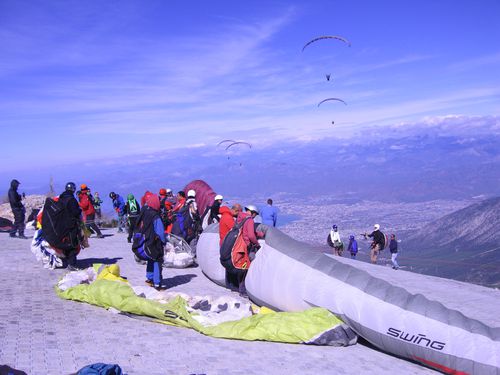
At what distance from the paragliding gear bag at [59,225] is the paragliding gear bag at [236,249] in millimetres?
3161

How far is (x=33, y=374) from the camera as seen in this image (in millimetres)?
5191

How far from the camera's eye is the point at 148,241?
9.17m

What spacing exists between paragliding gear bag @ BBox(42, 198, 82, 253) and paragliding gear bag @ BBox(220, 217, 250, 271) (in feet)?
10.4

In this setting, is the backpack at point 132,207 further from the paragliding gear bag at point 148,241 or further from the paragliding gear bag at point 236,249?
the paragliding gear bag at point 236,249

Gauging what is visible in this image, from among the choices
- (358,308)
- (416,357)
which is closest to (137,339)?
(358,308)

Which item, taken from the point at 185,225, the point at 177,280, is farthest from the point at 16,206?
the point at 177,280

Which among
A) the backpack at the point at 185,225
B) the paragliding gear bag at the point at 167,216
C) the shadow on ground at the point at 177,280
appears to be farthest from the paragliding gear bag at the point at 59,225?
the backpack at the point at 185,225

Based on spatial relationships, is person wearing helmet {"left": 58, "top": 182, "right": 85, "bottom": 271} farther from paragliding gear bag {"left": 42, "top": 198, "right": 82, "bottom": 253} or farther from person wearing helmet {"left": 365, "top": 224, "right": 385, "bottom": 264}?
person wearing helmet {"left": 365, "top": 224, "right": 385, "bottom": 264}

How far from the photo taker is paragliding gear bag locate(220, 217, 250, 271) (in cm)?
938

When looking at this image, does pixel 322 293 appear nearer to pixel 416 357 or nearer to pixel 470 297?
pixel 416 357

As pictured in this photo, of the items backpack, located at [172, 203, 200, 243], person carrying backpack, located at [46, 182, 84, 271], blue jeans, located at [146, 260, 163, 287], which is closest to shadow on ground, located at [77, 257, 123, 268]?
person carrying backpack, located at [46, 182, 84, 271]

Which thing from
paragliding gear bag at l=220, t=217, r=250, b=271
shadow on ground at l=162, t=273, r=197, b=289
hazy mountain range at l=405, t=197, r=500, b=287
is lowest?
hazy mountain range at l=405, t=197, r=500, b=287

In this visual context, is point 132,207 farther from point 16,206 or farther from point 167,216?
point 16,206

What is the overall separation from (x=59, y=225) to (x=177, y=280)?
8.65 ft
